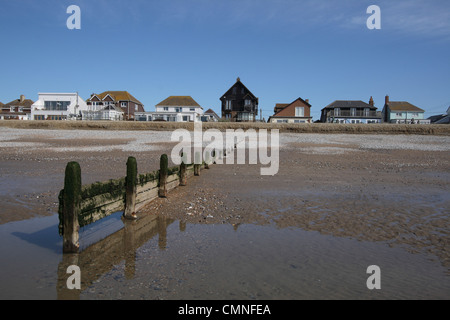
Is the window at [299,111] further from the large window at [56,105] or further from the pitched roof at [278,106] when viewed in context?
the large window at [56,105]

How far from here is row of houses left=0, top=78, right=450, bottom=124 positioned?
7854 centimetres

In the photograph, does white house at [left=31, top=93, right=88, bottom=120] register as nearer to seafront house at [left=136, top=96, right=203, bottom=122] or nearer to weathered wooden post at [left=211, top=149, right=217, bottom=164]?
seafront house at [left=136, top=96, right=203, bottom=122]

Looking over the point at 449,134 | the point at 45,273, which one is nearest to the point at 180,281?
the point at 45,273

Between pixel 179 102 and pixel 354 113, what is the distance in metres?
43.2

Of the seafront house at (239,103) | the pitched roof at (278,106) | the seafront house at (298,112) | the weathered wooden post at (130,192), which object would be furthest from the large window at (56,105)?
the weathered wooden post at (130,192)

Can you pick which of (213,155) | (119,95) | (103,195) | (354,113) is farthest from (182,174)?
(354,113)

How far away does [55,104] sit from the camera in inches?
3216

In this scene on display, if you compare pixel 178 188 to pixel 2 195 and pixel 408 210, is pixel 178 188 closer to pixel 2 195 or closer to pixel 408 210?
pixel 2 195

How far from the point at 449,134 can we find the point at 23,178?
161ft

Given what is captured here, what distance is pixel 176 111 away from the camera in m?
86.4

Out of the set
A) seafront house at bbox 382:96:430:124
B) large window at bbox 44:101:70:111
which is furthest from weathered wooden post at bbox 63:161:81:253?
seafront house at bbox 382:96:430:124

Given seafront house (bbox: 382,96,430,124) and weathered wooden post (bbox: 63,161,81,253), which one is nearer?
weathered wooden post (bbox: 63,161,81,253)

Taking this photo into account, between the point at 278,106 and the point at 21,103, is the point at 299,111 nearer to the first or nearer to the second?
the point at 278,106

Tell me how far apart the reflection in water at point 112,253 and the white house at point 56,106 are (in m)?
76.9
